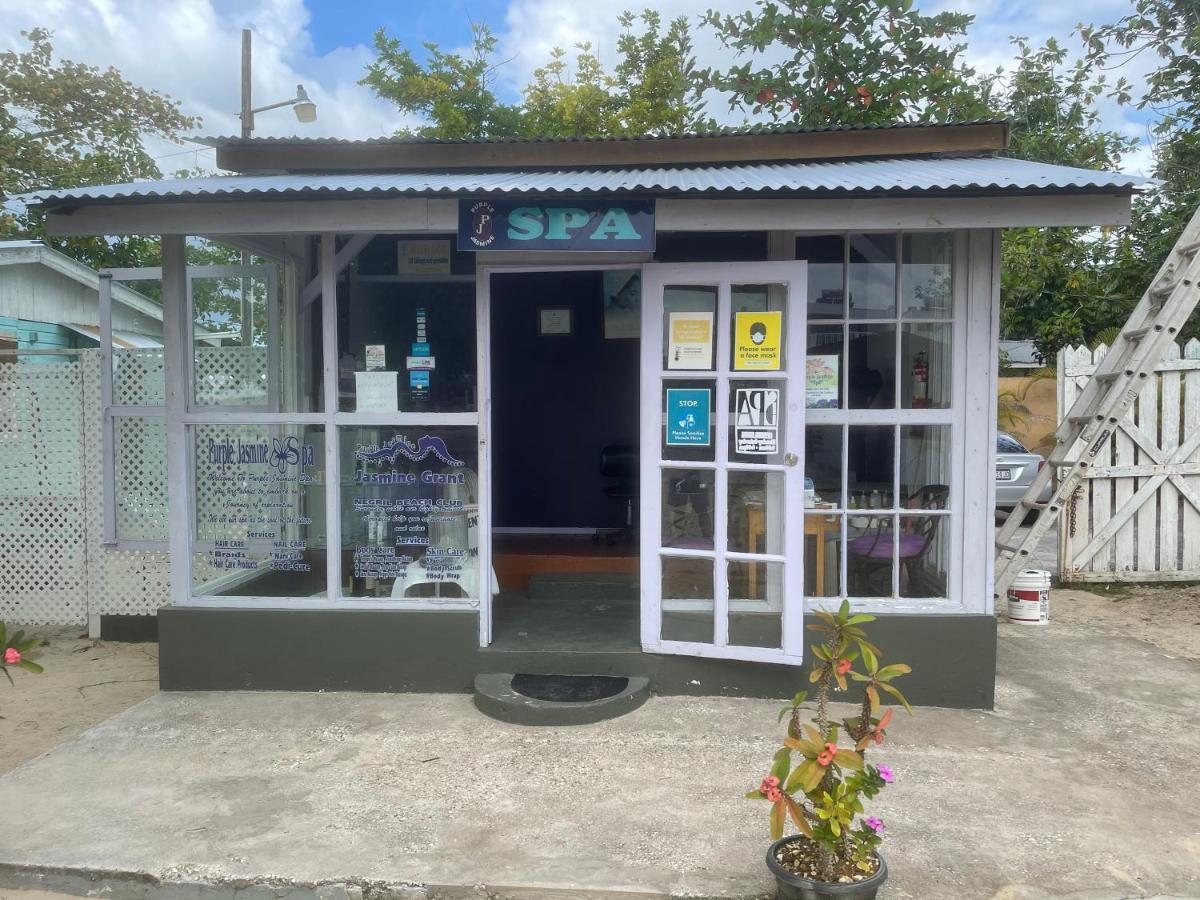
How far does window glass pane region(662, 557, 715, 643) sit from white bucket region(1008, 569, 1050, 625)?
9.32 ft

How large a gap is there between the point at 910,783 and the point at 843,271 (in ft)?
8.07

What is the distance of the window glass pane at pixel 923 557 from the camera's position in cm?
466

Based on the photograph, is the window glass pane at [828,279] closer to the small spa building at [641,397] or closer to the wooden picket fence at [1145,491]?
the small spa building at [641,397]

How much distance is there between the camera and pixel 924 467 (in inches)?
183

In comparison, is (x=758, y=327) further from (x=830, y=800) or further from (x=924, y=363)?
(x=830, y=800)

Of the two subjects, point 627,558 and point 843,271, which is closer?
point 843,271

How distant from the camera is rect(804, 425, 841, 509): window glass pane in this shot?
4.67 m

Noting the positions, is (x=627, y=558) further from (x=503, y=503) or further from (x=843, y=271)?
(x=843, y=271)

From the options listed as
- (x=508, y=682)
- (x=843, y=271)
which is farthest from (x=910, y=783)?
(x=843, y=271)

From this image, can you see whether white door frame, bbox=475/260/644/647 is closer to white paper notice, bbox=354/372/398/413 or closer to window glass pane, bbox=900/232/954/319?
white paper notice, bbox=354/372/398/413

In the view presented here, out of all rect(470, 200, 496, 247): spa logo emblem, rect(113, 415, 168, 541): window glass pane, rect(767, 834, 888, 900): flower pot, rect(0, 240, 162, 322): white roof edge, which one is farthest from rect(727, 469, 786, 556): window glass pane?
rect(0, 240, 162, 322): white roof edge

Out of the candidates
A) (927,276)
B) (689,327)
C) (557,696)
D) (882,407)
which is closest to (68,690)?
(557,696)

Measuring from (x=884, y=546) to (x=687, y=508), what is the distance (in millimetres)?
1037

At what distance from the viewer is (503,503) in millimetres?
7250
